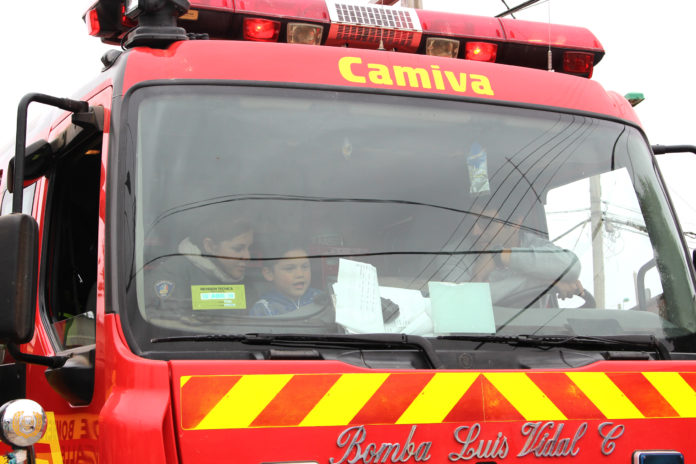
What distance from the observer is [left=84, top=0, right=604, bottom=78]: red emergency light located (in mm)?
4160

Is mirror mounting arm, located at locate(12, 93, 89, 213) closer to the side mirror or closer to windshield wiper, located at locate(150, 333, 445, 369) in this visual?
the side mirror

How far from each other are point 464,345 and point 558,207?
879 millimetres

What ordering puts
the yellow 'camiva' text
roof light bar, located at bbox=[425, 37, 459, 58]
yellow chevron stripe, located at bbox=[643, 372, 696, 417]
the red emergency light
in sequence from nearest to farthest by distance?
yellow chevron stripe, located at bbox=[643, 372, 696, 417] < the yellow 'camiva' text < the red emergency light < roof light bar, located at bbox=[425, 37, 459, 58]

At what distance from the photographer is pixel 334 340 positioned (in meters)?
3.22

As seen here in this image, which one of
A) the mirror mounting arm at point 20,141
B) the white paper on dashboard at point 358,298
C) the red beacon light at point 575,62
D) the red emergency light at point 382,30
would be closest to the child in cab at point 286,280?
the white paper on dashboard at point 358,298

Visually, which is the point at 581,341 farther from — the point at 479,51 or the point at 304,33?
the point at 304,33

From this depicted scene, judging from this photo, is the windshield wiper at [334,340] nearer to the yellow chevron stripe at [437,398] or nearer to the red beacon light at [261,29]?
the yellow chevron stripe at [437,398]

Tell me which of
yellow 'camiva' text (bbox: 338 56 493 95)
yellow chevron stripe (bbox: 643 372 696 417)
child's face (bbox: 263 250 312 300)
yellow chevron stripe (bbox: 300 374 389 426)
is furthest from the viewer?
yellow 'camiva' text (bbox: 338 56 493 95)

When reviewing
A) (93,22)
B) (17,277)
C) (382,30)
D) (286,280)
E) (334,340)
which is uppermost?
(93,22)

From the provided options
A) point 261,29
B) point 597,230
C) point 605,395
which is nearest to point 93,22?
point 261,29

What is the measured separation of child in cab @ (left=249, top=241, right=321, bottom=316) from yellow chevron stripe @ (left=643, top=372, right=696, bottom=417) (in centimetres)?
129

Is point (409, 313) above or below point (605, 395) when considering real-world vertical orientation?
above

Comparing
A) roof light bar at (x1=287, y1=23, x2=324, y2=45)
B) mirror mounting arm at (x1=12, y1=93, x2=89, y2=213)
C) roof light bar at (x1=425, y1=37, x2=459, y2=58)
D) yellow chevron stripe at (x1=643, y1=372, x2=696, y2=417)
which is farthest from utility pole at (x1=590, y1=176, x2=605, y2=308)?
mirror mounting arm at (x1=12, y1=93, x2=89, y2=213)

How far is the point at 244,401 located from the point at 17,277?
825mm
